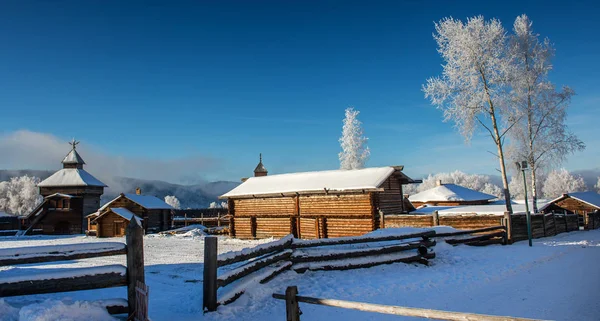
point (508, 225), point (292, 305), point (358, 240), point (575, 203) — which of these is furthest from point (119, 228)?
point (575, 203)

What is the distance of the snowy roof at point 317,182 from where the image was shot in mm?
25116

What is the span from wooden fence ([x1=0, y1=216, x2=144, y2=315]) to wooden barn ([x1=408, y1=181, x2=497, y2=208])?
39.3 meters

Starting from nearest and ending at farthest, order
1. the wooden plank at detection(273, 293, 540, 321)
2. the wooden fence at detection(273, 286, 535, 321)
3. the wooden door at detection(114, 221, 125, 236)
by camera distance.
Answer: the wooden plank at detection(273, 293, 540, 321) < the wooden fence at detection(273, 286, 535, 321) < the wooden door at detection(114, 221, 125, 236)

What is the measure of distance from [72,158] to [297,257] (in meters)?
51.7

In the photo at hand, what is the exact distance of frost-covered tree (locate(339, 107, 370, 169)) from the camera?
43.4 m

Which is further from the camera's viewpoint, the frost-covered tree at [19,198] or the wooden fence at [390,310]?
the frost-covered tree at [19,198]

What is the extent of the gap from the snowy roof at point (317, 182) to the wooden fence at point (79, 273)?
760 inches

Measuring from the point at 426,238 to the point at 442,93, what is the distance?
46.3ft

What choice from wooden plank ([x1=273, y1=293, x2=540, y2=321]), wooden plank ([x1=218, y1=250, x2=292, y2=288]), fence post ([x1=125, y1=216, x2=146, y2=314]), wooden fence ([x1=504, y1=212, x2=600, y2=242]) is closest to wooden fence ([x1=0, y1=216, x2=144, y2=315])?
fence post ([x1=125, y1=216, x2=146, y2=314])

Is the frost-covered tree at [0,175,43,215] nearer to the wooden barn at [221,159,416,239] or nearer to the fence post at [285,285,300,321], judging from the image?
the wooden barn at [221,159,416,239]

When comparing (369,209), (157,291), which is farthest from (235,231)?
(157,291)

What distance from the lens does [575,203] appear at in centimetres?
3334

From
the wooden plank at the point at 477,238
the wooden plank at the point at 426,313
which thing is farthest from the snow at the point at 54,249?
the wooden plank at the point at 477,238

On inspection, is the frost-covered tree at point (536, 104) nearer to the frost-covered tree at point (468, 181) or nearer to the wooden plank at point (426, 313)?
the wooden plank at point (426, 313)
